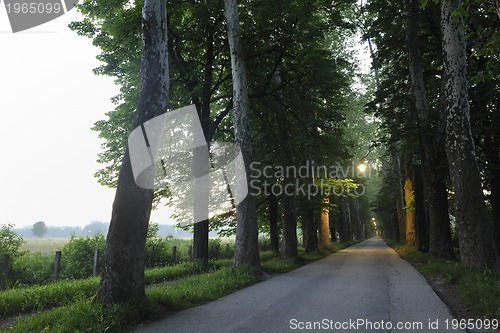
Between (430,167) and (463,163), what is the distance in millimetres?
5631

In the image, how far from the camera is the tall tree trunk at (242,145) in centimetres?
1156

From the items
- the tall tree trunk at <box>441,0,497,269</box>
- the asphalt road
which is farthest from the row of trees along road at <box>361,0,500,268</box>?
the asphalt road

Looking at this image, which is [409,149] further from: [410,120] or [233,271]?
[233,271]

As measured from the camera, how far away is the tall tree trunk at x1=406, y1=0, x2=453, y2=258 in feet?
45.9

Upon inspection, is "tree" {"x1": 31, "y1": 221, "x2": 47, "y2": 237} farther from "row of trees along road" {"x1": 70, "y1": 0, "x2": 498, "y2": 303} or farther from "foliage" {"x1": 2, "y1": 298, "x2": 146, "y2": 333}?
"foliage" {"x1": 2, "y1": 298, "x2": 146, "y2": 333}

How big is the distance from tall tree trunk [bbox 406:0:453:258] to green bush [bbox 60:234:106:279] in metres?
14.8

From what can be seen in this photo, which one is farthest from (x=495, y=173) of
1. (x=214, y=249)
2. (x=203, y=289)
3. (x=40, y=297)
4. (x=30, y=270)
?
(x=30, y=270)

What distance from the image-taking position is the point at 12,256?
1260cm

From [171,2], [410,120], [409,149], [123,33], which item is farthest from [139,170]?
[409,149]

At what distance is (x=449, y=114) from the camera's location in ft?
32.1

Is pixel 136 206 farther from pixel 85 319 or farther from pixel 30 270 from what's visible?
pixel 30 270

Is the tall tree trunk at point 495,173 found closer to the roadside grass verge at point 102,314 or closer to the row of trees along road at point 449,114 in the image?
the row of trees along road at point 449,114

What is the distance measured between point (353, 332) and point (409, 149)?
15.5m

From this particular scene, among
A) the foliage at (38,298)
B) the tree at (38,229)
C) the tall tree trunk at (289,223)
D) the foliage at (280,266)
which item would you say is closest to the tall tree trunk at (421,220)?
the tall tree trunk at (289,223)
